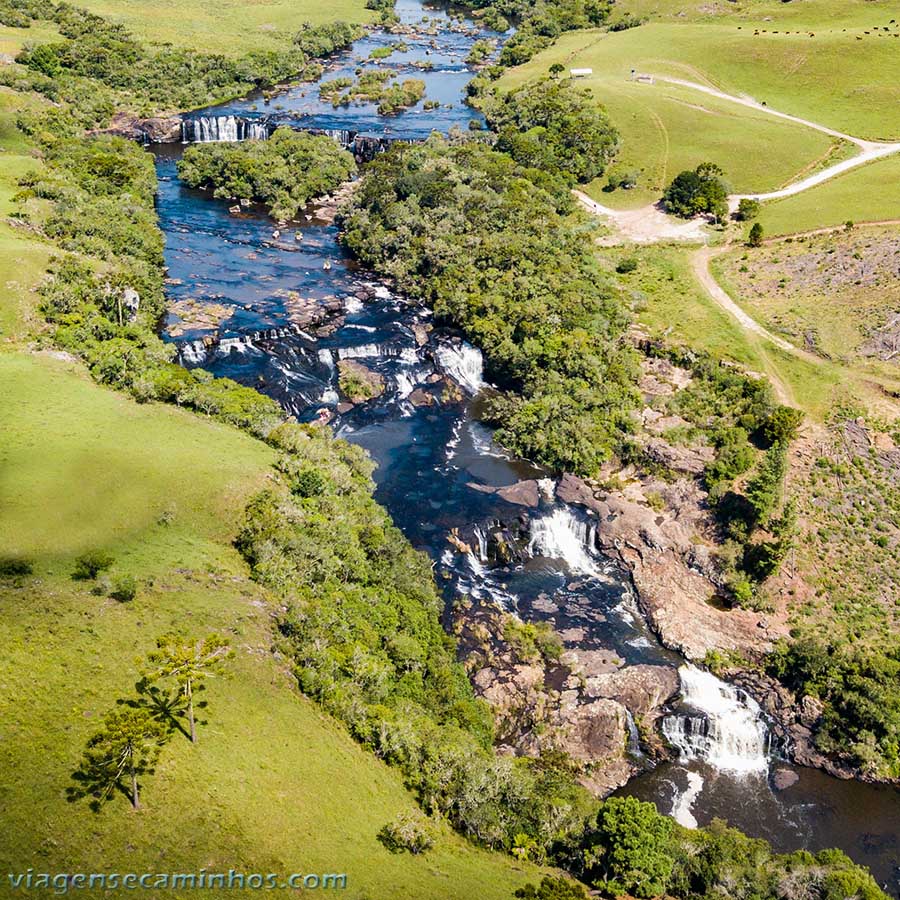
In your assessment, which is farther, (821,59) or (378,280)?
(821,59)

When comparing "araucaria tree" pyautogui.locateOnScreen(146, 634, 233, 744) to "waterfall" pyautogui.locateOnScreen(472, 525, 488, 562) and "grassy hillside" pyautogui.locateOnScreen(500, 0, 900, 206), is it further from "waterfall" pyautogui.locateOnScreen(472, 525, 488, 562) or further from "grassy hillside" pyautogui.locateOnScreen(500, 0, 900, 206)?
"grassy hillside" pyautogui.locateOnScreen(500, 0, 900, 206)

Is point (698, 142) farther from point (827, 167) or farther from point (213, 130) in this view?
point (213, 130)

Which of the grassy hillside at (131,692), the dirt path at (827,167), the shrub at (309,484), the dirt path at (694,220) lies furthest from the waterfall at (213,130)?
the shrub at (309,484)

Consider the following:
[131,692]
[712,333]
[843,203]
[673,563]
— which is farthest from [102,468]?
[843,203]

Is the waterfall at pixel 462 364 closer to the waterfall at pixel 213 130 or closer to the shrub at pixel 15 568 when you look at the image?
the shrub at pixel 15 568

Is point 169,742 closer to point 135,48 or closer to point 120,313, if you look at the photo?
point 120,313

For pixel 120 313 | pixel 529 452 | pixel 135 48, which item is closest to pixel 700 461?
pixel 529 452
